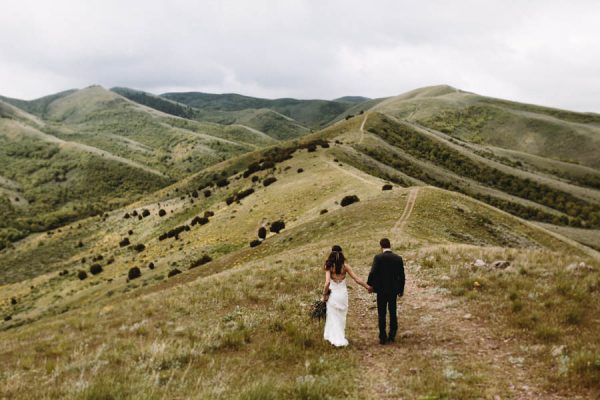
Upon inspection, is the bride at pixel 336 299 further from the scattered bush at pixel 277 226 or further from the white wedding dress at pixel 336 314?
the scattered bush at pixel 277 226

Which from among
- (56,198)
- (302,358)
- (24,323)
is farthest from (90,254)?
(56,198)

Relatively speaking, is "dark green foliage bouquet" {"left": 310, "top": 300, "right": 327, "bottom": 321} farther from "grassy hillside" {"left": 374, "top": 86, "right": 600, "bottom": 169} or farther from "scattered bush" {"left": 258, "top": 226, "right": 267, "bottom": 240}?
"grassy hillside" {"left": 374, "top": 86, "right": 600, "bottom": 169}

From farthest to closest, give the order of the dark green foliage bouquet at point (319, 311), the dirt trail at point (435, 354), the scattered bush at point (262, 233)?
1. the scattered bush at point (262, 233)
2. the dark green foliage bouquet at point (319, 311)
3. the dirt trail at point (435, 354)

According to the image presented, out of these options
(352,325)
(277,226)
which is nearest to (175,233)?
(277,226)

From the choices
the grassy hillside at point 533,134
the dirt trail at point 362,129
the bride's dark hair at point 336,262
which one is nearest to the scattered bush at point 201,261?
the bride's dark hair at point 336,262

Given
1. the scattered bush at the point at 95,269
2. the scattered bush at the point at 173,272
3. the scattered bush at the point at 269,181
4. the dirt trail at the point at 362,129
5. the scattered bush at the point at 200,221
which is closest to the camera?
the scattered bush at the point at 173,272

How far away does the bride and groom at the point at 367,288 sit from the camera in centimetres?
1064

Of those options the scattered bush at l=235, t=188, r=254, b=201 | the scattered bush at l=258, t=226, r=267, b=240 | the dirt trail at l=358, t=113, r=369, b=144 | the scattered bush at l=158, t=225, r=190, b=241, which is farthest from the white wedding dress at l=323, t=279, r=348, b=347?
the dirt trail at l=358, t=113, r=369, b=144

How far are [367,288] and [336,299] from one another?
90cm

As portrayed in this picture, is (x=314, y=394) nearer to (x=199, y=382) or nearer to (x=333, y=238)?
(x=199, y=382)

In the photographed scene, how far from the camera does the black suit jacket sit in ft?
35.4

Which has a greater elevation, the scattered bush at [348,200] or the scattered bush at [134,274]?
the scattered bush at [348,200]

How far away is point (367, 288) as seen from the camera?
10.8m

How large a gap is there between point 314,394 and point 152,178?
17444cm
